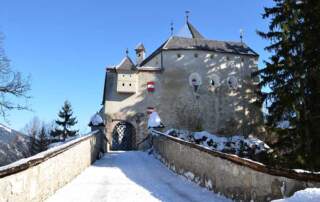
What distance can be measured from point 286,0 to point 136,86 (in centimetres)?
1892

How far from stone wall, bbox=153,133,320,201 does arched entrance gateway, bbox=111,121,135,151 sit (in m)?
19.8

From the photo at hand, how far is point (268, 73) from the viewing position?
21109 mm

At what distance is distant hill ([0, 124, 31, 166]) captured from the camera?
173 ft

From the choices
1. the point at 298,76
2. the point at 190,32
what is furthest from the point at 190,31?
the point at 298,76

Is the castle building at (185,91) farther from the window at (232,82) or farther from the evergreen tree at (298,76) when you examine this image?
the evergreen tree at (298,76)

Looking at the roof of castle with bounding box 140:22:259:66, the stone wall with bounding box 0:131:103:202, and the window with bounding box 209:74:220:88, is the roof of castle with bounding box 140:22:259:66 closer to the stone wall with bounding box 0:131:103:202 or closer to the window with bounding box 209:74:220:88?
the window with bounding box 209:74:220:88

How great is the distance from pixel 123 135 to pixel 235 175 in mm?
26893

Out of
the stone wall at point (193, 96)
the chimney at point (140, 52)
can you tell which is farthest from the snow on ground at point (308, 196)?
the chimney at point (140, 52)

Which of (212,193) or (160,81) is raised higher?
A: (160,81)

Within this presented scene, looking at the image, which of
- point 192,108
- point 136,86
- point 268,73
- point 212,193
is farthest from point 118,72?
point 212,193

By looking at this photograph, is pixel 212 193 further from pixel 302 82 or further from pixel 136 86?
pixel 136 86

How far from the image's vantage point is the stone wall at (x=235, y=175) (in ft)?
18.0

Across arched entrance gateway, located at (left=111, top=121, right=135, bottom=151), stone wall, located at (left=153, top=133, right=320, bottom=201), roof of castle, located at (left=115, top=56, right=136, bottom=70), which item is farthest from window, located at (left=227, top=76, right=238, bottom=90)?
stone wall, located at (left=153, top=133, right=320, bottom=201)

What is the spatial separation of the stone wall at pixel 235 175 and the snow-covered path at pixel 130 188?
315 millimetres
